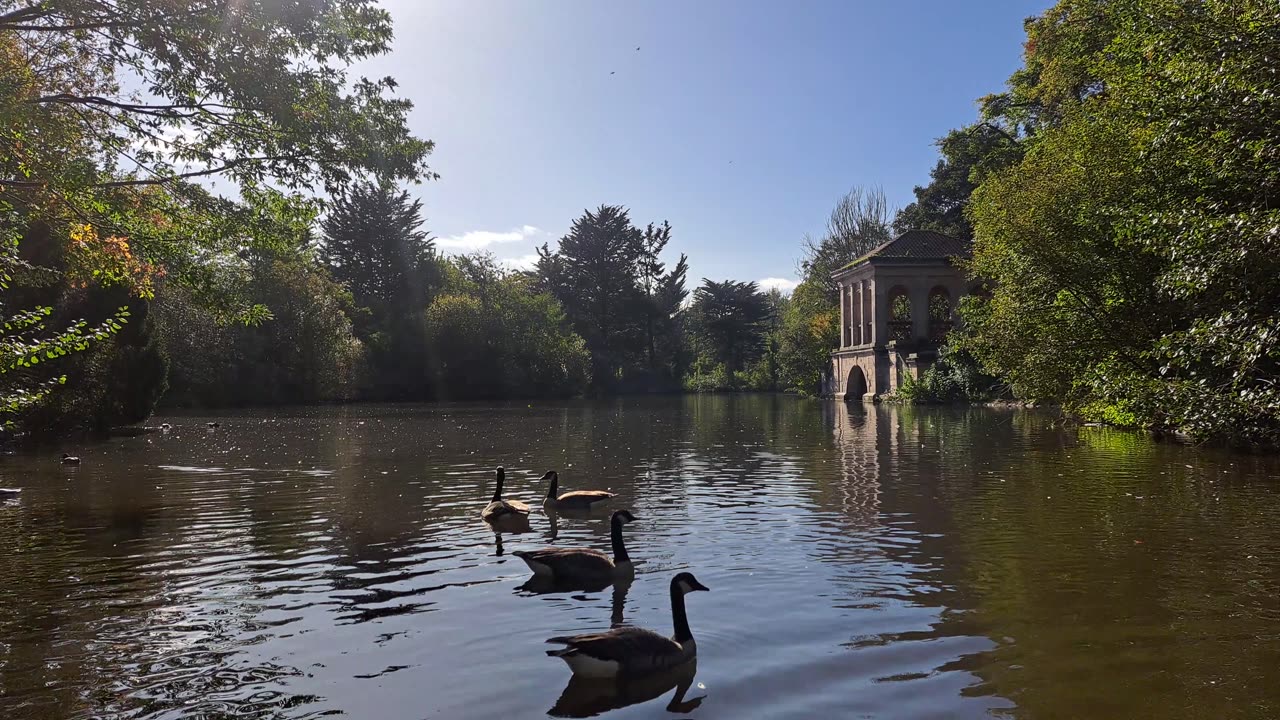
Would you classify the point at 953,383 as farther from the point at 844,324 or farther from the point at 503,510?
the point at 503,510

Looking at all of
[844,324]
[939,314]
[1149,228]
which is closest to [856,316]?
[844,324]

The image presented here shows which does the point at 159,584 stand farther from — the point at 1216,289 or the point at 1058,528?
the point at 1216,289

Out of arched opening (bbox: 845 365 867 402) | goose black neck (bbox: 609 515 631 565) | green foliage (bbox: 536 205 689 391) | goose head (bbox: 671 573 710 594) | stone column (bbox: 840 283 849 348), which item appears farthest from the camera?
green foliage (bbox: 536 205 689 391)

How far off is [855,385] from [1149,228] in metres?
55.5

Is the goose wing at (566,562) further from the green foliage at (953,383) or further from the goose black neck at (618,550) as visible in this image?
the green foliage at (953,383)

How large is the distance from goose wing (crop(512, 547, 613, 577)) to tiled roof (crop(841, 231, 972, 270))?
57.0m

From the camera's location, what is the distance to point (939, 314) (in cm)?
7031

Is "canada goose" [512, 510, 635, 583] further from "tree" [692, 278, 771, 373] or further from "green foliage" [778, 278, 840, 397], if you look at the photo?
"tree" [692, 278, 771, 373]

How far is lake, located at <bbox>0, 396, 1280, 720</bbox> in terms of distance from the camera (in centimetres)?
706

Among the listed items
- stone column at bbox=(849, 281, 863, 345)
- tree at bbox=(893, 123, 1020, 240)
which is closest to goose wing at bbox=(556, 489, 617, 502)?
tree at bbox=(893, 123, 1020, 240)

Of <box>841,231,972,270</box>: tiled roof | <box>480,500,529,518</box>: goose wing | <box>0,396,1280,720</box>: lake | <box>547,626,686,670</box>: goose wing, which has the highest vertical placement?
<box>841,231,972,270</box>: tiled roof

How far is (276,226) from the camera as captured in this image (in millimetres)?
16125

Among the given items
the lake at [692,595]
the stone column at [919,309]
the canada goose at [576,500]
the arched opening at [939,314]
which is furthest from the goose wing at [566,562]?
the stone column at [919,309]

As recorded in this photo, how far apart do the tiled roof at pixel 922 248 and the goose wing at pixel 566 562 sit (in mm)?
57038
